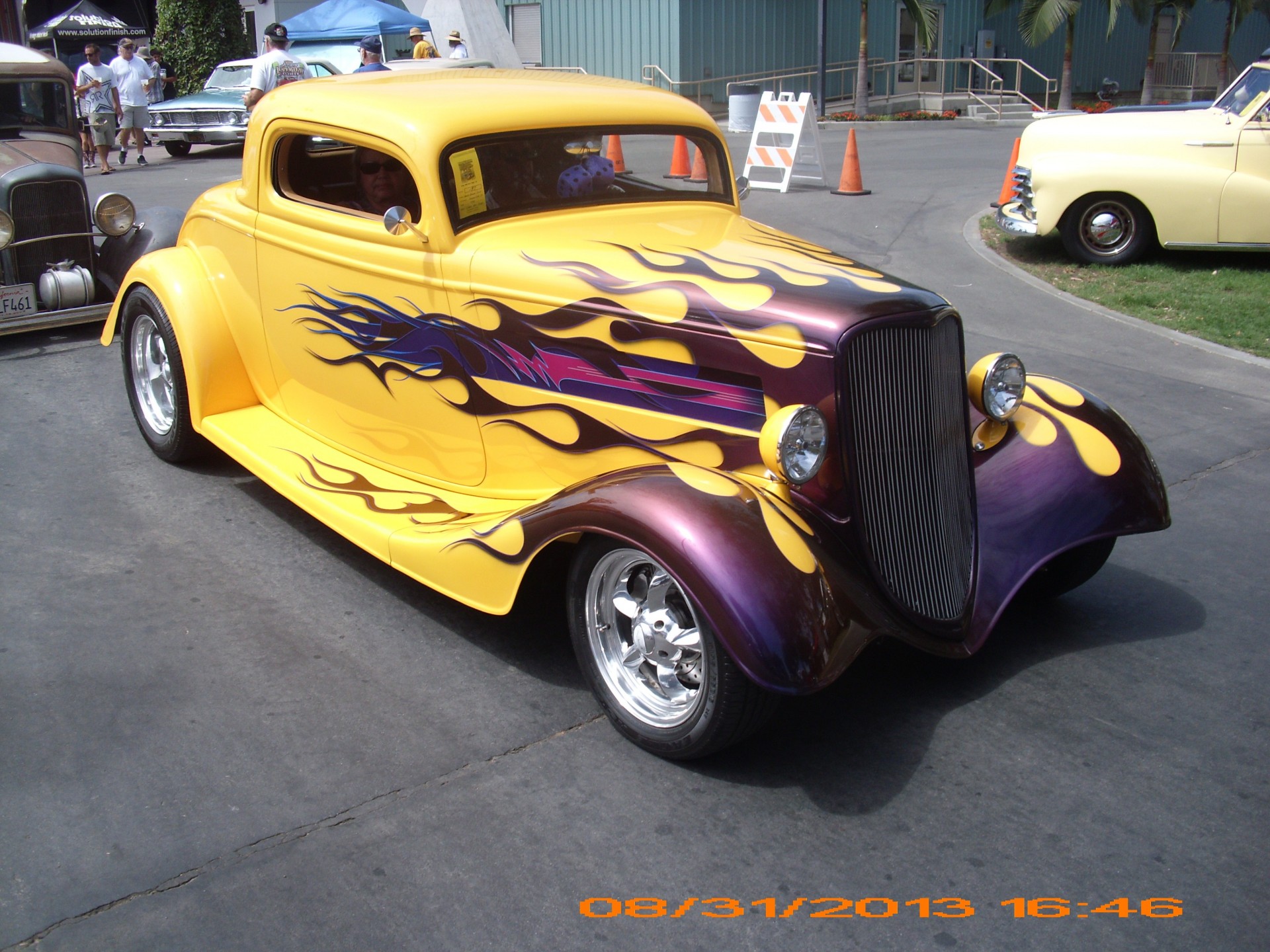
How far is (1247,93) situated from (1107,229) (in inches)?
60.3

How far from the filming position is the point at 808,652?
2.84m

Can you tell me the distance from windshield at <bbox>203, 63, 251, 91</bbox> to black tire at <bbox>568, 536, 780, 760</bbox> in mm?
17698

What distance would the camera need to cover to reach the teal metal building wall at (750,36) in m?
24.5

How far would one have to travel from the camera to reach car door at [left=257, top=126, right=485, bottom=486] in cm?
404

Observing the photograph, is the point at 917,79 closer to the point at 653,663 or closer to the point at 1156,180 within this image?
the point at 1156,180

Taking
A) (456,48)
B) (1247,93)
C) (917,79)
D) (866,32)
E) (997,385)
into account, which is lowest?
(997,385)

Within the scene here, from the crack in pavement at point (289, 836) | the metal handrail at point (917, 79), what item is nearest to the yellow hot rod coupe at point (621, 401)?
the crack in pavement at point (289, 836)

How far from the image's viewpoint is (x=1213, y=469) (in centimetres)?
550

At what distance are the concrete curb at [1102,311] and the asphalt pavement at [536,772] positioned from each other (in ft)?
9.97

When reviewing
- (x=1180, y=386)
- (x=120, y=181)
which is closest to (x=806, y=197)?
(x=1180, y=386)

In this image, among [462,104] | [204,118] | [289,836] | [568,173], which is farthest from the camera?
[204,118]

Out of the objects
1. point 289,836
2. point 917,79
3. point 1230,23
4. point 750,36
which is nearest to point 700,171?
point 289,836

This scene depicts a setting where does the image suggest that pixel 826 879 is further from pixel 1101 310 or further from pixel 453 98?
pixel 1101 310

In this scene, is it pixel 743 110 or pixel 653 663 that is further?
pixel 743 110
